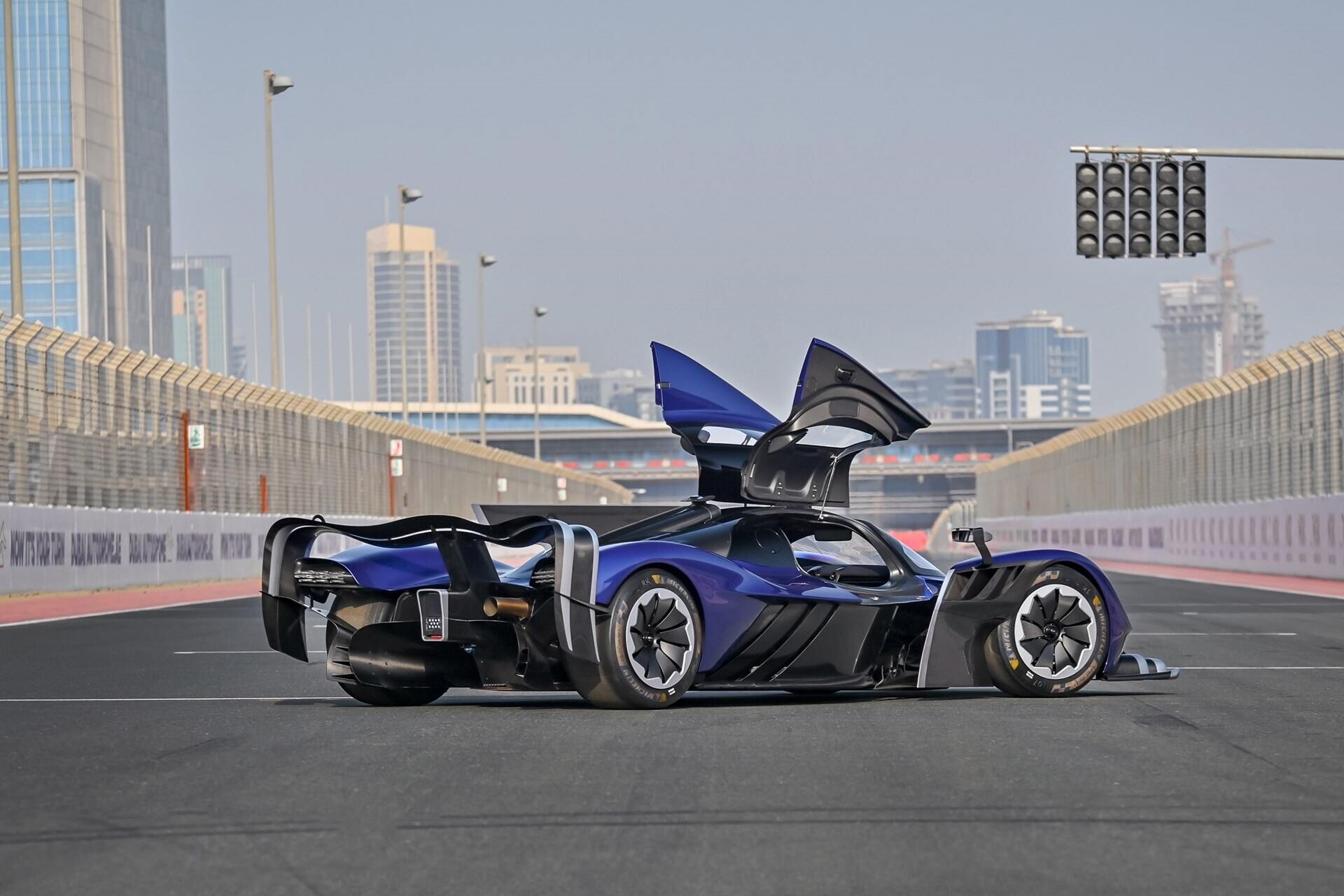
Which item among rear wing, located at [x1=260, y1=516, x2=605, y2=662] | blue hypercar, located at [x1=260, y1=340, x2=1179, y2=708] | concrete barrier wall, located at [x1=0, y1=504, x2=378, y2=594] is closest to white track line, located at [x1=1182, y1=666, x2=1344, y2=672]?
blue hypercar, located at [x1=260, y1=340, x2=1179, y2=708]

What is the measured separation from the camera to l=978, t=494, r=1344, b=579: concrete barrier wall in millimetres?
30312

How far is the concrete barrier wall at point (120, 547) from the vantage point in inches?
905

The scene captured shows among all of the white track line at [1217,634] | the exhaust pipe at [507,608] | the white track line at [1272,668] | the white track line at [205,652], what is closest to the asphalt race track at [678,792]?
the exhaust pipe at [507,608]

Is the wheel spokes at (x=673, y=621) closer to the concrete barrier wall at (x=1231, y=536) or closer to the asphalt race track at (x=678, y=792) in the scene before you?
the asphalt race track at (x=678, y=792)

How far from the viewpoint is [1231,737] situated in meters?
8.17

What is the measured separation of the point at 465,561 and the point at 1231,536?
2923 centimetres

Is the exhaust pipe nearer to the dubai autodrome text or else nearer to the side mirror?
the side mirror

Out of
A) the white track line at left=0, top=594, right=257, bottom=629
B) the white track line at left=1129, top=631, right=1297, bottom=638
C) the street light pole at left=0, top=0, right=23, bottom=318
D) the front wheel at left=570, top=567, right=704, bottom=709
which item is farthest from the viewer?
the street light pole at left=0, top=0, right=23, bottom=318

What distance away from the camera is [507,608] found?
29.9ft

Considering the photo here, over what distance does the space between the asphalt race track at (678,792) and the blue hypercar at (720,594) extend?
21cm

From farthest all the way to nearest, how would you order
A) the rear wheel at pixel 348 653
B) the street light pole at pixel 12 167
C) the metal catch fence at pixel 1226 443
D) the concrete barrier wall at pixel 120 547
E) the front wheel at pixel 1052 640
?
the metal catch fence at pixel 1226 443 → the street light pole at pixel 12 167 → the concrete barrier wall at pixel 120 547 → the front wheel at pixel 1052 640 → the rear wheel at pixel 348 653

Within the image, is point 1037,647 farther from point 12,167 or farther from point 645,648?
point 12,167

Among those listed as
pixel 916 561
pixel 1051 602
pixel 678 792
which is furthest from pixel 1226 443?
pixel 678 792

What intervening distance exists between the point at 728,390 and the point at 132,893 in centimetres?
578
